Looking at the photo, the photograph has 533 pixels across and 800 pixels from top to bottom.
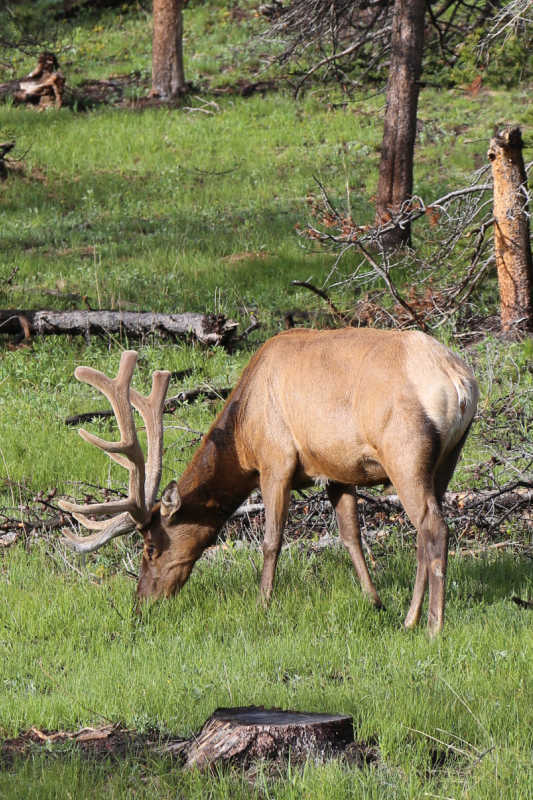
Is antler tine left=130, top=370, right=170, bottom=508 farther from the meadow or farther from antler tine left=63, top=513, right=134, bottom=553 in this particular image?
the meadow

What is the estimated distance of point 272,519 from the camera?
21.7 feet

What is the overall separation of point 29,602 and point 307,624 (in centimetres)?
186

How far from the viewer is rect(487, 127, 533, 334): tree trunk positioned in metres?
10.9

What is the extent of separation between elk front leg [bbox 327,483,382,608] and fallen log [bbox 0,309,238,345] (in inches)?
201

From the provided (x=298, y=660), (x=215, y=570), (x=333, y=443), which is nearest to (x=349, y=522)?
(x=333, y=443)

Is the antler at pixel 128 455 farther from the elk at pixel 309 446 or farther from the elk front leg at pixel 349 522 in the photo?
the elk front leg at pixel 349 522

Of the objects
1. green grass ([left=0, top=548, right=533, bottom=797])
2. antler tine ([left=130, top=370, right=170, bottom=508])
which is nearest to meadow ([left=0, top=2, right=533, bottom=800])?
green grass ([left=0, top=548, right=533, bottom=797])

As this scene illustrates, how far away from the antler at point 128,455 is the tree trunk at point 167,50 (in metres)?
20.3

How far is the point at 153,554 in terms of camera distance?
6848 millimetres

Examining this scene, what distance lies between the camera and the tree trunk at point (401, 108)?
49.3ft

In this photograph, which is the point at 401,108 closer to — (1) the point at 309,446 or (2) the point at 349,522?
(2) the point at 349,522

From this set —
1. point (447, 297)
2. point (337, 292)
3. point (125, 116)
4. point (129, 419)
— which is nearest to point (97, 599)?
point (129, 419)

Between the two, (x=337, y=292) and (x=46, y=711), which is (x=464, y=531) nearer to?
(x=46, y=711)

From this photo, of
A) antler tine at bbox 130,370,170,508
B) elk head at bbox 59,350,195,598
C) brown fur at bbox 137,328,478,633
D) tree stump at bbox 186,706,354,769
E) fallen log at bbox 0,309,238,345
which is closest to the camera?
tree stump at bbox 186,706,354,769
